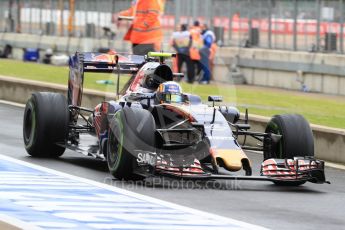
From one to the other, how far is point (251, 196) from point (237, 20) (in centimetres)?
2281

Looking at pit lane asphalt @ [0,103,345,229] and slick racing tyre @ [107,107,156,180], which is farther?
slick racing tyre @ [107,107,156,180]

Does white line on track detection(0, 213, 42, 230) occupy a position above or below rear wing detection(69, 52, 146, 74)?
below

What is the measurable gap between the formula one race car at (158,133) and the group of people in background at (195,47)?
1769 cm

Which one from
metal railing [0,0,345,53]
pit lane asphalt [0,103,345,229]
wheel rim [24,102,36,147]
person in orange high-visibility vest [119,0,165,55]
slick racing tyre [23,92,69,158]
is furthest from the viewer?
metal railing [0,0,345,53]

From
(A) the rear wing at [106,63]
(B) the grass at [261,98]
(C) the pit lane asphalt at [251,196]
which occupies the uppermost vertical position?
(A) the rear wing at [106,63]

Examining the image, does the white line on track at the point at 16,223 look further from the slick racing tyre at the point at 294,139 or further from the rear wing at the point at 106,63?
the rear wing at the point at 106,63

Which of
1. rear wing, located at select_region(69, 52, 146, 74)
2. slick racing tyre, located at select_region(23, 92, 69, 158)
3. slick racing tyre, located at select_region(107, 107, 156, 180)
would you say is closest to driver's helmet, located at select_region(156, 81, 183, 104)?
slick racing tyre, located at select_region(107, 107, 156, 180)

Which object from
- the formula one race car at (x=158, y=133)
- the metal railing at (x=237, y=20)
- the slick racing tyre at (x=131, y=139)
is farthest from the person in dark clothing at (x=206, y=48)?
the slick racing tyre at (x=131, y=139)

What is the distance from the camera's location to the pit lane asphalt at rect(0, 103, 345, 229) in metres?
11.8

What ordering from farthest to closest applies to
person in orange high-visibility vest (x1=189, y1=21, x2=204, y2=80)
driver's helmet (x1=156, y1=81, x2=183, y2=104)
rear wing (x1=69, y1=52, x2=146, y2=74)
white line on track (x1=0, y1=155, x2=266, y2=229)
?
1. person in orange high-visibility vest (x1=189, y1=21, x2=204, y2=80)
2. rear wing (x1=69, y1=52, x2=146, y2=74)
3. driver's helmet (x1=156, y1=81, x2=183, y2=104)
4. white line on track (x1=0, y1=155, x2=266, y2=229)

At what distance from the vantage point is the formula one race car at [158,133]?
13.6m

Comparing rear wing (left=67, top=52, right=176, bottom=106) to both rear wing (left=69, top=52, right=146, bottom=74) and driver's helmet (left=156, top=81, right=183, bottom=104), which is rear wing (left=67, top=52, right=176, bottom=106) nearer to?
rear wing (left=69, top=52, right=146, bottom=74)

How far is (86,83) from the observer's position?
28312mm

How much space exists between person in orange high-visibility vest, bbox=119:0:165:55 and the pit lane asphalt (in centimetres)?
863
